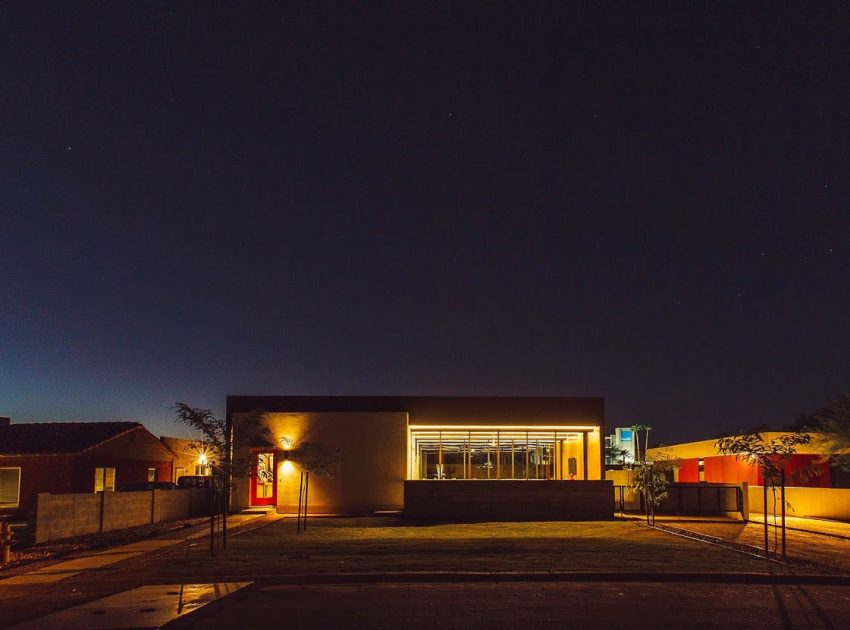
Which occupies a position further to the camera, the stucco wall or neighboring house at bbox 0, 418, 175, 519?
neighboring house at bbox 0, 418, 175, 519

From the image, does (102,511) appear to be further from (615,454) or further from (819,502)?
(615,454)

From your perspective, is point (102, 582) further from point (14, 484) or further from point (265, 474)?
point (14, 484)

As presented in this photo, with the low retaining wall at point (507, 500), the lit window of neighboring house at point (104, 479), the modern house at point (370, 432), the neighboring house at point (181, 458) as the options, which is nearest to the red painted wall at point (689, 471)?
the modern house at point (370, 432)

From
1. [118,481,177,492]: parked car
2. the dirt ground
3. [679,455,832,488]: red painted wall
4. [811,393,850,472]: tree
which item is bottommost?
the dirt ground

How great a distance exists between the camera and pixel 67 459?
3853 centimetres

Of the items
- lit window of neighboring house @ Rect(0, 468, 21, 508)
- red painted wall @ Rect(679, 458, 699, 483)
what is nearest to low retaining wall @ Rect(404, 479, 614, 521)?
lit window of neighboring house @ Rect(0, 468, 21, 508)

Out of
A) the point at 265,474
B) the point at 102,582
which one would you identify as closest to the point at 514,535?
the point at 265,474

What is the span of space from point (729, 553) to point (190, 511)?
765 inches

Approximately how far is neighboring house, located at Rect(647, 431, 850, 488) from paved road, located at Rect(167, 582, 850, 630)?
20.5m

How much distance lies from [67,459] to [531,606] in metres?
32.0

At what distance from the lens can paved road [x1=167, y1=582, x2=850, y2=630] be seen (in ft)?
34.6

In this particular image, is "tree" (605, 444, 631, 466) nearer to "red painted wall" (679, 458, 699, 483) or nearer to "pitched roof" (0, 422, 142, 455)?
"red painted wall" (679, 458, 699, 483)

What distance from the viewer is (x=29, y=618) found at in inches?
434

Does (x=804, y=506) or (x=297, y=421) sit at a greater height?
(x=297, y=421)
